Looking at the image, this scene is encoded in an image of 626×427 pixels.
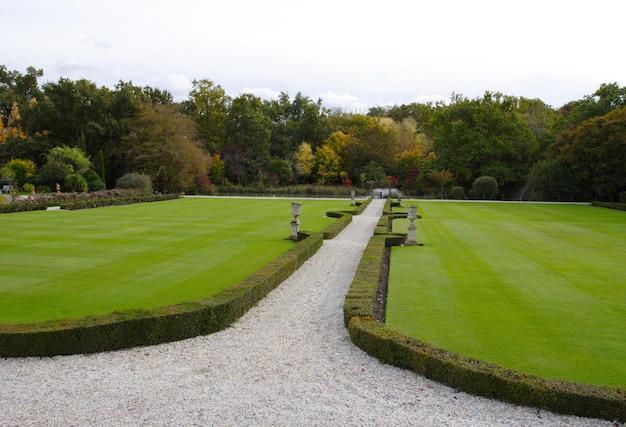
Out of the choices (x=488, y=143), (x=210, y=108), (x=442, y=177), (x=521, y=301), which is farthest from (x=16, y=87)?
(x=521, y=301)

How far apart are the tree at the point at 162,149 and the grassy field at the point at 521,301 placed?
102 feet

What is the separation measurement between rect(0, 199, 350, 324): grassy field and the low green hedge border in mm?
3501

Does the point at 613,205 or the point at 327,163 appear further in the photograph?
the point at 327,163

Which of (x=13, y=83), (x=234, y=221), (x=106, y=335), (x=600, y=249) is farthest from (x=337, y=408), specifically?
(x=13, y=83)

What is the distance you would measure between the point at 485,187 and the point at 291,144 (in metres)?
22.7

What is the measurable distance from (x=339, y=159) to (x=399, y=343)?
46.7 m

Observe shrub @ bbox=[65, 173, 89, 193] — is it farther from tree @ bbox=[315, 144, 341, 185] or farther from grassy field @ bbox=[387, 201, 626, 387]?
grassy field @ bbox=[387, 201, 626, 387]

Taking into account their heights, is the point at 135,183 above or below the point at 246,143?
below

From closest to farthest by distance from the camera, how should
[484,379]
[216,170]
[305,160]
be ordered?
[484,379] → [216,170] → [305,160]

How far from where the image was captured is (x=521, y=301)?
834cm

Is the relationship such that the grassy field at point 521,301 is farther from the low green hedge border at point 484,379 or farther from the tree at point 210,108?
the tree at point 210,108

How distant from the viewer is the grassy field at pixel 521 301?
589 centimetres

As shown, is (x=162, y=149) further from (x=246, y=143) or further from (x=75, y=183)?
(x=246, y=143)

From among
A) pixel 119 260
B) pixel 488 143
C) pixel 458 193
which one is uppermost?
pixel 488 143
